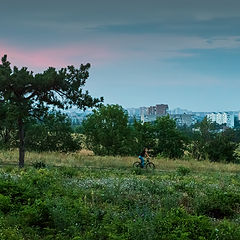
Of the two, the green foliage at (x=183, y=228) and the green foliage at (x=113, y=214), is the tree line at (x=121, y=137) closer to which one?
the green foliage at (x=113, y=214)

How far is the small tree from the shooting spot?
24.4m

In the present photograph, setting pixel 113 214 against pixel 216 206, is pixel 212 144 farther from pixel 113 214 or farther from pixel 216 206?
pixel 113 214

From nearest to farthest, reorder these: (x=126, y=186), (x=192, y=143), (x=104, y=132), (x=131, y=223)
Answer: (x=131, y=223) → (x=126, y=186) → (x=104, y=132) → (x=192, y=143)

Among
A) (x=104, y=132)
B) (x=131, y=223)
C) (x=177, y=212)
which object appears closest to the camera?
(x=131, y=223)

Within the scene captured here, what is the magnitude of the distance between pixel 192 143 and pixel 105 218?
5121 centimetres

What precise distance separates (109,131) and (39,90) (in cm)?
2608

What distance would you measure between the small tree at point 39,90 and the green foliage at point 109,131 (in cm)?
2434

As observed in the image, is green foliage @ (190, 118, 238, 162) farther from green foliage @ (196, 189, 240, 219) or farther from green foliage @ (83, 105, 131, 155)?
green foliage @ (196, 189, 240, 219)

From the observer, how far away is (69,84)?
25312 millimetres

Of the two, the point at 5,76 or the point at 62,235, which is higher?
the point at 5,76

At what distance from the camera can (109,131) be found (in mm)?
50688

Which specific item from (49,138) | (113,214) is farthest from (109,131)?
(113,214)

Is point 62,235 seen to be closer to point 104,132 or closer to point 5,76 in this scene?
point 5,76

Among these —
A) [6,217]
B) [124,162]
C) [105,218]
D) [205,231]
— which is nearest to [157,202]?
[105,218]
